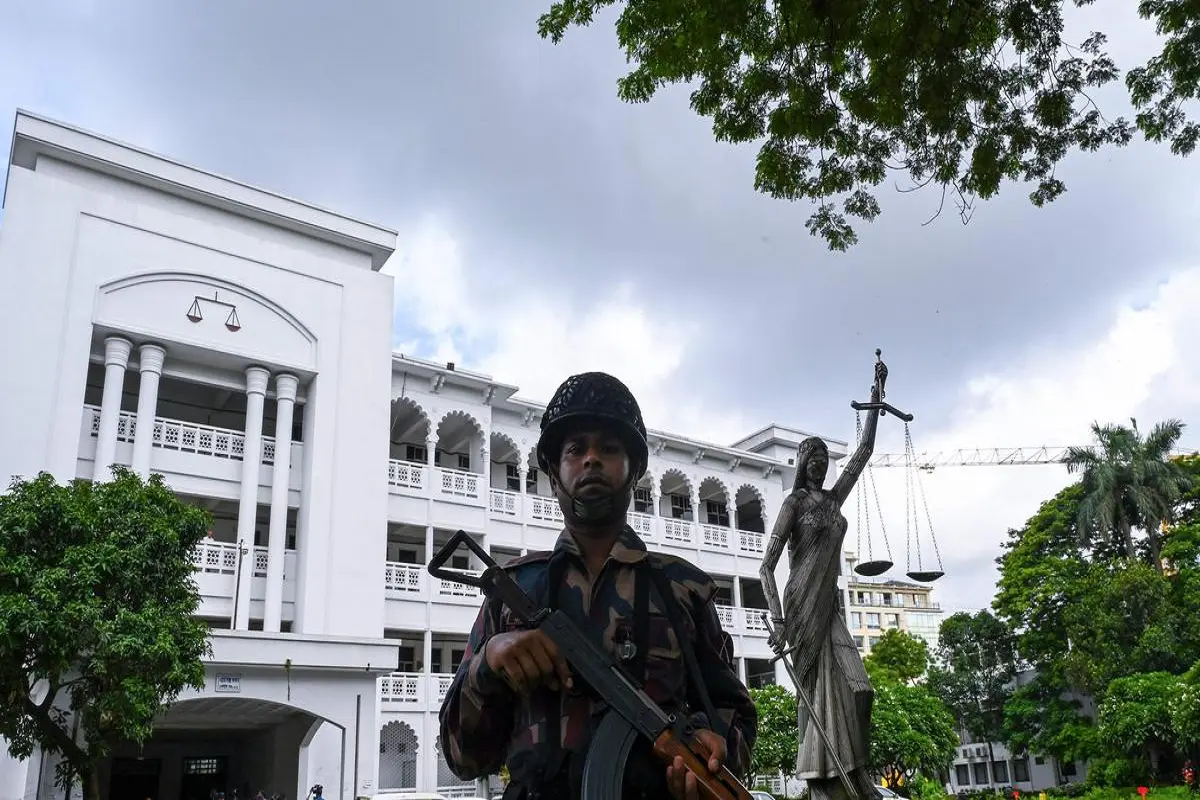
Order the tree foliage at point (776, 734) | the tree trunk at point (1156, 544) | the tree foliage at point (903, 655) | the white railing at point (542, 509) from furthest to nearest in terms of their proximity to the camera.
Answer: the tree foliage at point (903, 655) → the tree trunk at point (1156, 544) → the white railing at point (542, 509) → the tree foliage at point (776, 734)

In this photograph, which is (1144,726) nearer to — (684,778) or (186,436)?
(186,436)

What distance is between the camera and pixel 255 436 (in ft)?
70.6

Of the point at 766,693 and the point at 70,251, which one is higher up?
the point at 70,251

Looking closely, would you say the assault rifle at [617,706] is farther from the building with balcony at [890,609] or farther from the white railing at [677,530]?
the building with balcony at [890,609]

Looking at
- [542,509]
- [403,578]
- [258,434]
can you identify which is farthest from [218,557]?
[542,509]

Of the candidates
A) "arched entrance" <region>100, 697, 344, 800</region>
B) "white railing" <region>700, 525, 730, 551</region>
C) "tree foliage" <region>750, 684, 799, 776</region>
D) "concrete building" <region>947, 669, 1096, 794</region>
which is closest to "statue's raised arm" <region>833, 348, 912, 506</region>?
"arched entrance" <region>100, 697, 344, 800</region>

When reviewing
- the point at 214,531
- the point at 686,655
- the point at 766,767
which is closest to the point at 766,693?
the point at 766,767

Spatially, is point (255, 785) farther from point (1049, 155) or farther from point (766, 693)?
point (1049, 155)

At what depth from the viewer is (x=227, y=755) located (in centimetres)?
2509

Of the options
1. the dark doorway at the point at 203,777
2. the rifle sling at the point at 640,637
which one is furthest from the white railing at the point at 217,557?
the rifle sling at the point at 640,637

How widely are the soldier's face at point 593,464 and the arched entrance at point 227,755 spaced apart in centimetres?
1730

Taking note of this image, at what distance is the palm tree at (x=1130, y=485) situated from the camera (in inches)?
1237

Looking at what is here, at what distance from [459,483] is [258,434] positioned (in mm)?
5860

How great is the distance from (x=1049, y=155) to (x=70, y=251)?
63.1 ft
